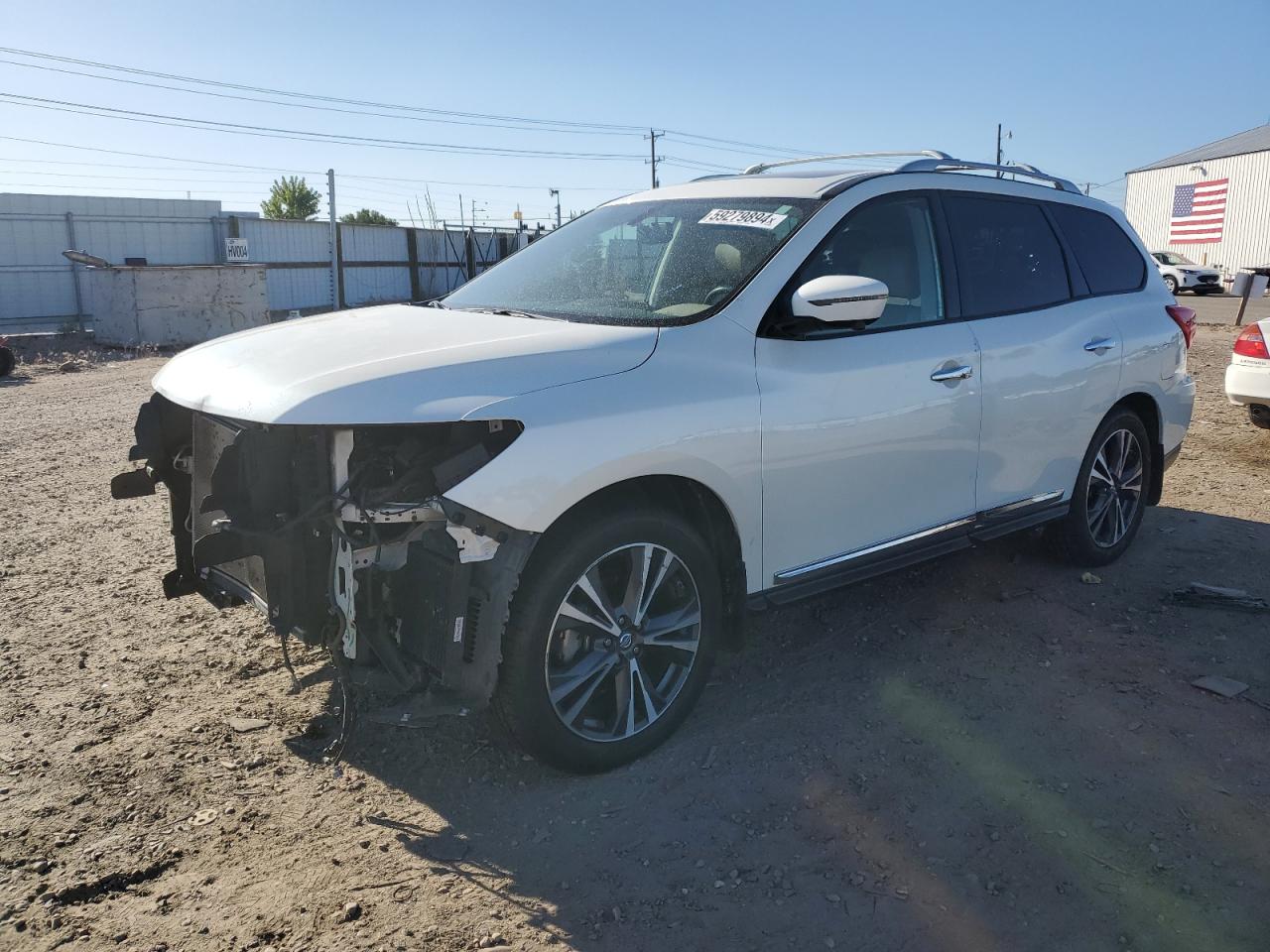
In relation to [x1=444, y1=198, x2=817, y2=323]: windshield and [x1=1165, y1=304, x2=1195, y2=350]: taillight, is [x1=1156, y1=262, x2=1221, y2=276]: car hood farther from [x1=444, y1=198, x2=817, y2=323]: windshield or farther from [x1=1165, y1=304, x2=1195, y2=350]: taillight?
[x1=444, y1=198, x2=817, y2=323]: windshield

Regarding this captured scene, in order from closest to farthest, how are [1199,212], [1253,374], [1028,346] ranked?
[1028,346], [1253,374], [1199,212]

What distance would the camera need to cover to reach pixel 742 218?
13.4 feet

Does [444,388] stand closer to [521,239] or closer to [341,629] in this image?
[341,629]

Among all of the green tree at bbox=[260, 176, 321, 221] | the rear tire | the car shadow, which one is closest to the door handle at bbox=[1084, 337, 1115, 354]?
the rear tire

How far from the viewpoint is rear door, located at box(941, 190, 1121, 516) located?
14.8 ft

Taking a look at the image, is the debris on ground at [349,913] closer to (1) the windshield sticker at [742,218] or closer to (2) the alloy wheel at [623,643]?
(2) the alloy wheel at [623,643]

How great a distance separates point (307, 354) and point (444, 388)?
61 cm

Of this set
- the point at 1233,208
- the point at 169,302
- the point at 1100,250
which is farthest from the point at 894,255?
the point at 1233,208

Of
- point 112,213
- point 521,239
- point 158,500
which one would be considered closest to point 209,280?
point 112,213

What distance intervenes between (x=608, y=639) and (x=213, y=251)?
28946mm

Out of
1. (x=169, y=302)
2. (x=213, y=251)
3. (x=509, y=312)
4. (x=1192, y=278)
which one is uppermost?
(x=213, y=251)

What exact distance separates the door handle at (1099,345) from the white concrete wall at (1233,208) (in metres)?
42.2

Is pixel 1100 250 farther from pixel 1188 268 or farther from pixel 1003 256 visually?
pixel 1188 268

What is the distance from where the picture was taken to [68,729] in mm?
3688
